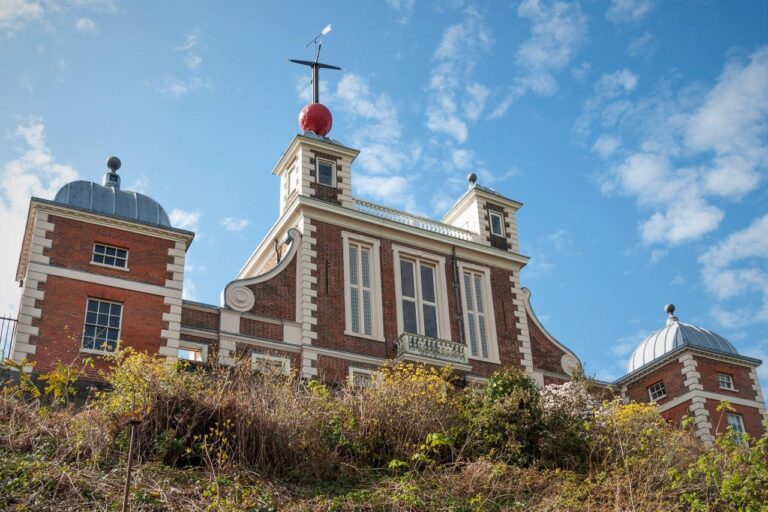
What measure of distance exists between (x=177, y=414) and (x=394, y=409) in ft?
16.9

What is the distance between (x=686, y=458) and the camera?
21.9 meters

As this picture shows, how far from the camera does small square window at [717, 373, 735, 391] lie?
3631 cm

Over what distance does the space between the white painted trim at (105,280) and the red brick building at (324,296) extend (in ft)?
0.13

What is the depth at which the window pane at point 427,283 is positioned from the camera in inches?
1305

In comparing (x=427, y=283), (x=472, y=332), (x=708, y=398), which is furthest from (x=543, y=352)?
(x=708, y=398)

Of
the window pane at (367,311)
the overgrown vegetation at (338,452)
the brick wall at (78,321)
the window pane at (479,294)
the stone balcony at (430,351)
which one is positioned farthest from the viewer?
the window pane at (479,294)

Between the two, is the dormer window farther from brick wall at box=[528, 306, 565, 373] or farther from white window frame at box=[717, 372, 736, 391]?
white window frame at box=[717, 372, 736, 391]

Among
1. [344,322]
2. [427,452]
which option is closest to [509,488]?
[427,452]

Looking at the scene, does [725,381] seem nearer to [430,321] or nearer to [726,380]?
[726,380]

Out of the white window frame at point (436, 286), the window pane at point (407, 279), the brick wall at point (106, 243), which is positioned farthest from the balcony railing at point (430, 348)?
the brick wall at point (106, 243)

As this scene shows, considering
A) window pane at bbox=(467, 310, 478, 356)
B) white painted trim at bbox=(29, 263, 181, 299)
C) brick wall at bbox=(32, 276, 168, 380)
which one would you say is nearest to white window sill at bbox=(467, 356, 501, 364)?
window pane at bbox=(467, 310, 478, 356)

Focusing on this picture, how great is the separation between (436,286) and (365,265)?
2.85 meters

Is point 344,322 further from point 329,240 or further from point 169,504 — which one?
point 169,504

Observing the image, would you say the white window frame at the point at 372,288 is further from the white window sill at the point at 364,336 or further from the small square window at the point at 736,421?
the small square window at the point at 736,421
